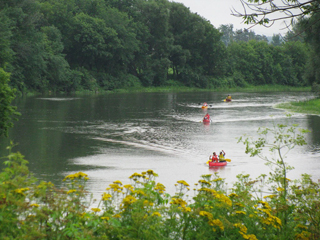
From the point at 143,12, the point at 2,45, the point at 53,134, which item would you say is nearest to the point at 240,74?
the point at 143,12

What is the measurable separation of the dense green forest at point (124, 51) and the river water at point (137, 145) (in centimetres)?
1801

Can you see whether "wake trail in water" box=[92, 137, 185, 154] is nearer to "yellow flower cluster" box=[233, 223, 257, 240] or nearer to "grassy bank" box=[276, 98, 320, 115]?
"yellow flower cluster" box=[233, 223, 257, 240]

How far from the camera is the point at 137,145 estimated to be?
75.6ft

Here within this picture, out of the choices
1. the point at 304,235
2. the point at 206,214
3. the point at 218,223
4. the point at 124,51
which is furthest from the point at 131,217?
the point at 124,51

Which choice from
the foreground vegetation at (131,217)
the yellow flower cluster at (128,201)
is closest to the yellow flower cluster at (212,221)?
the foreground vegetation at (131,217)

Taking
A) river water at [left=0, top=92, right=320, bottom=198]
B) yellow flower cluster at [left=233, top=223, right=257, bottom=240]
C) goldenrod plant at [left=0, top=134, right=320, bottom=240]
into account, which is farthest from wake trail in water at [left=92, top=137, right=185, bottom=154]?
yellow flower cluster at [left=233, top=223, right=257, bottom=240]

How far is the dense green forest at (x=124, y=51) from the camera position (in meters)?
59.2

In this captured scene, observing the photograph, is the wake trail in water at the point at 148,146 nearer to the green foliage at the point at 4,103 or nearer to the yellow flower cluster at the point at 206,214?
the green foliage at the point at 4,103

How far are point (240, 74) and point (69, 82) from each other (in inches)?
1852

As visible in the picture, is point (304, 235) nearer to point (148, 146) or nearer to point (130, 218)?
point (130, 218)

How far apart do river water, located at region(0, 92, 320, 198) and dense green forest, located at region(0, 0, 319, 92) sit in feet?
59.1

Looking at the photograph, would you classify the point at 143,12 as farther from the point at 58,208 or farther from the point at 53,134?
the point at 58,208

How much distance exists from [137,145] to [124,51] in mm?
59182

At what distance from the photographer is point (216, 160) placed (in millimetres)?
18406
